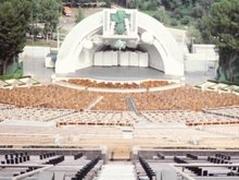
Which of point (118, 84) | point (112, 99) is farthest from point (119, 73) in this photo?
point (112, 99)

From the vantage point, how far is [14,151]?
14273mm

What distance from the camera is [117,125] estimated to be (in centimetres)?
2323

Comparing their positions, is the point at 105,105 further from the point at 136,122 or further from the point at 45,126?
the point at 45,126

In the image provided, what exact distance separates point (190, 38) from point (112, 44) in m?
23.6

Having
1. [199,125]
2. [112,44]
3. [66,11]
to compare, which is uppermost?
[66,11]

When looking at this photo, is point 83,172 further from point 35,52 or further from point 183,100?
point 35,52

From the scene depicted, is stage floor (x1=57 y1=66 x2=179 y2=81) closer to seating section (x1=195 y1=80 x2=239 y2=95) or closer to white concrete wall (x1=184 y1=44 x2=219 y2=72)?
seating section (x1=195 y1=80 x2=239 y2=95)

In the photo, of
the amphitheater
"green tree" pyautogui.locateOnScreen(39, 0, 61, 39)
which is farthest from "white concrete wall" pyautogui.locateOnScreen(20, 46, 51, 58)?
the amphitheater

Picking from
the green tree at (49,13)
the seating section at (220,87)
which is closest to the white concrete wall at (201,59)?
the seating section at (220,87)

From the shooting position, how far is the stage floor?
3531 cm

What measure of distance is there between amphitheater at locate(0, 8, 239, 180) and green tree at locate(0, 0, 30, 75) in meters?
2.62

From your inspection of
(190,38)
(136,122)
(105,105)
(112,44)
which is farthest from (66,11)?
(136,122)

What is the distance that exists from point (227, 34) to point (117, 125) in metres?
16.4

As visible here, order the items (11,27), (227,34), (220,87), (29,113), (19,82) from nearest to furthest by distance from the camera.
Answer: (29,113), (220,87), (19,82), (11,27), (227,34)
